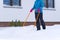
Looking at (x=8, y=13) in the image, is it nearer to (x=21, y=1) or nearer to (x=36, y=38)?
(x=21, y=1)

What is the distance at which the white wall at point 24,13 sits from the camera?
1758 centimetres

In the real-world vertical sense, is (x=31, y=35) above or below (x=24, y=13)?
below

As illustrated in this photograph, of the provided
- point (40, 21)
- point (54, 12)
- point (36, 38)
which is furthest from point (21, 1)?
point (36, 38)

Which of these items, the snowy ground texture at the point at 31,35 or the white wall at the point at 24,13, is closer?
the snowy ground texture at the point at 31,35

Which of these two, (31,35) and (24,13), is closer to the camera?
(31,35)

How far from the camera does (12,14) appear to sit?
Result: 1789 cm

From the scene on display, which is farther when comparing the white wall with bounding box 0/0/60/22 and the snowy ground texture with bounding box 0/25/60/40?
the white wall with bounding box 0/0/60/22

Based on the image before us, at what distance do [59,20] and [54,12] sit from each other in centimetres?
73

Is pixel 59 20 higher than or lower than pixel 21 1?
lower

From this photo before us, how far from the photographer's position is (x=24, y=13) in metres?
18.5

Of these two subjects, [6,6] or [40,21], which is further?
[6,6]

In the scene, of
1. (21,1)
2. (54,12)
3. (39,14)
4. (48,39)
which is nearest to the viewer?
(48,39)

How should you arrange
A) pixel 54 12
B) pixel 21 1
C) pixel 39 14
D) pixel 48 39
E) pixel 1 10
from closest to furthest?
pixel 48 39
pixel 39 14
pixel 1 10
pixel 21 1
pixel 54 12

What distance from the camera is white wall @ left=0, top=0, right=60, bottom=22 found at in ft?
57.7
